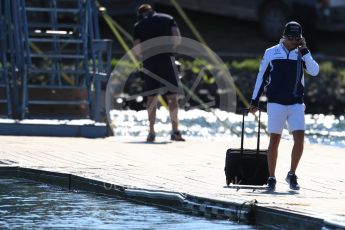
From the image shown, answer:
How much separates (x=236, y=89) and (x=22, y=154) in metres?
13.1

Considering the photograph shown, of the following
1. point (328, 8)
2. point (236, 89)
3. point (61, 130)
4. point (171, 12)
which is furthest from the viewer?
point (171, 12)

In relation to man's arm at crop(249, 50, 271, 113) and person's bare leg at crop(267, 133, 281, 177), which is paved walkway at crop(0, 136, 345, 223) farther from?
man's arm at crop(249, 50, 271, 113)

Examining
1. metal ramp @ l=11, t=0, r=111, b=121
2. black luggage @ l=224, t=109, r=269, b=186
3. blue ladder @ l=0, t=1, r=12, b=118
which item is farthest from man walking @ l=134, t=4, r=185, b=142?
black luggage @ l=224, t=109, r=269, b=186

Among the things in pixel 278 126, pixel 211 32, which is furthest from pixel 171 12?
pixel 278 126

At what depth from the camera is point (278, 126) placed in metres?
12.0

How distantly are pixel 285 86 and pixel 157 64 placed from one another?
222 inches

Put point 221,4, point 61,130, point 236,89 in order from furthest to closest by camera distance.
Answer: point 221,4, point 236,89, point 61,130

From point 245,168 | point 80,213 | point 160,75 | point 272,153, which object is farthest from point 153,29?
point 80,213

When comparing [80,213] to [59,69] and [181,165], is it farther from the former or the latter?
[59,69]

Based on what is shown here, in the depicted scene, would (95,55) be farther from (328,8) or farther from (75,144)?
(328,8)

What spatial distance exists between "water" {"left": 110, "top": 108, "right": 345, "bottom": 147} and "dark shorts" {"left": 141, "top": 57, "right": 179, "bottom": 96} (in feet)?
5.28

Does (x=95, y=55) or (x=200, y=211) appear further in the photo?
(x=95, y=55)

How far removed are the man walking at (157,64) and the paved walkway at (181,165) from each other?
0.58 m

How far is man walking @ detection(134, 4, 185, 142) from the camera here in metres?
17.3
